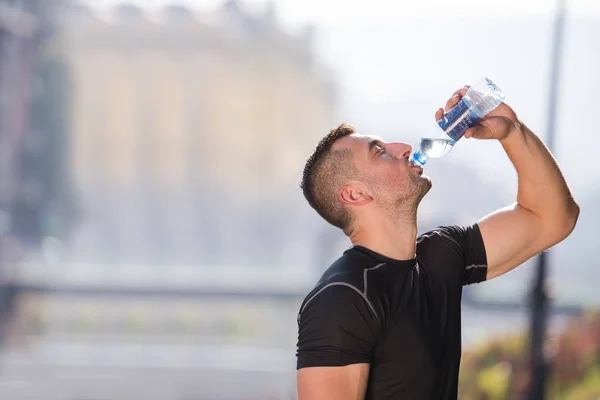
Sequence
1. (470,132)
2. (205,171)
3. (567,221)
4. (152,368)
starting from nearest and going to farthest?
(470,132) → (567,221) → (152,368) → (205,171)

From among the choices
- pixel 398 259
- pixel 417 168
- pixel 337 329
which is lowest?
pixel 337 329

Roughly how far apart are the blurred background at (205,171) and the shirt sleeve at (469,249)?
31.3 feet

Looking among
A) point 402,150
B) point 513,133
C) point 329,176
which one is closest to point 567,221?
point 513,133

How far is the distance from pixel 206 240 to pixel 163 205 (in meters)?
1.55

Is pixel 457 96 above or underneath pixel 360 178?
above

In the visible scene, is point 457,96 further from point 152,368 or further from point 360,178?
point 152,368

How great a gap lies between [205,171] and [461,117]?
2238cm

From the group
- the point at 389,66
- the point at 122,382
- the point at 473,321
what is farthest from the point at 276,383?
the point at 389,66

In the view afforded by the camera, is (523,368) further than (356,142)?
Yes

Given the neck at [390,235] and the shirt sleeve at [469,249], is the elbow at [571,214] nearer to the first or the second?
the shirt sleeve at [469,249]

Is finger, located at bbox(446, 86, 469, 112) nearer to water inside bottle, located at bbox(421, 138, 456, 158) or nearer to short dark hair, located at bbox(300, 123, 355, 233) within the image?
water inside bottle, located at bbox(421, 138, 456, 158)

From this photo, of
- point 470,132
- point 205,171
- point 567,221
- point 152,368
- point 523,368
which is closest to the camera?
point 470,132

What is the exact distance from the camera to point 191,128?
981 inches

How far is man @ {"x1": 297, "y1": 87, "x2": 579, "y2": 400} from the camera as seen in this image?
187cm
